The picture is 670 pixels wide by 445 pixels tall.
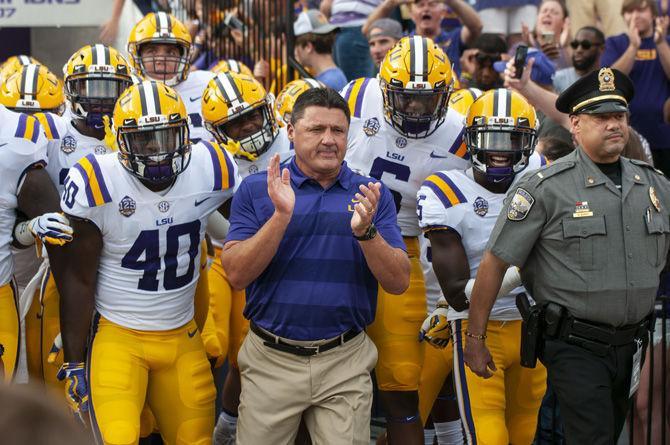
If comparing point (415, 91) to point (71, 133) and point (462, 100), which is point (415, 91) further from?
point (71, 133)

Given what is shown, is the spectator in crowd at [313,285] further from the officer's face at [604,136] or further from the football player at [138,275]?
the officer's face at [604,136]

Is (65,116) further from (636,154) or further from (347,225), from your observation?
(636,154)

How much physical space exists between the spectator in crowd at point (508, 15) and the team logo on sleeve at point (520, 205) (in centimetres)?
472

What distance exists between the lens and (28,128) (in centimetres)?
523

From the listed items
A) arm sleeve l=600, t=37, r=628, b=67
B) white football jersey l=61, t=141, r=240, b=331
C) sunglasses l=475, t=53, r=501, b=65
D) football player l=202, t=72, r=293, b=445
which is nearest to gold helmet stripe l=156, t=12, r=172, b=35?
football player l=202, t=72, r=293, b=445

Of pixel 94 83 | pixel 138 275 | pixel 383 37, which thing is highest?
pixel 383 37

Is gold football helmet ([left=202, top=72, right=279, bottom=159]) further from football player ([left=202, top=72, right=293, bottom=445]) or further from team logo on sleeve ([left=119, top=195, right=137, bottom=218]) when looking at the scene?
team logo on sleeve ([left=119, top=195, right=137, bottom=218])

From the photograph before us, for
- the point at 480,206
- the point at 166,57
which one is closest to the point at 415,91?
the point at 480,206

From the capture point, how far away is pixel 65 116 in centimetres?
622

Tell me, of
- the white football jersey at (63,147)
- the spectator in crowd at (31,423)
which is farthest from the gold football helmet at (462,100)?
the spectator in crowd at (31,423)

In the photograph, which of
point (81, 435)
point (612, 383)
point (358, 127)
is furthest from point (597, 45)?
point (81, 435)

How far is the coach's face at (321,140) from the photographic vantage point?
4312mm

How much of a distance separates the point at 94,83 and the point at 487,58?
3245mm

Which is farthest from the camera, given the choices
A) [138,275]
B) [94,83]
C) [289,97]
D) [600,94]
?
[289,97]
